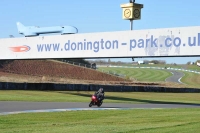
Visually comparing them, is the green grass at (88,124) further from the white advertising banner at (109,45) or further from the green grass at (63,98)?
the green grass at (63,98)

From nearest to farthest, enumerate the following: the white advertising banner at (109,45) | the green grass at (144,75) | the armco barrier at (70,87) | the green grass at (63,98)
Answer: the white advertising banner at (109,45), the green grass at (63,98), the armco barrier at (70,87), the green grass at (144,75)

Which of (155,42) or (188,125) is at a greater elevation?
(155,42)

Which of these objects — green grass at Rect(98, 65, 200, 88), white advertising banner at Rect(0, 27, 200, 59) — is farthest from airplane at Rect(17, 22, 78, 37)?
green grass at Rect(98, 65, 200, 88)

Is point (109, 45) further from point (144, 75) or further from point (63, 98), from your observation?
point (144, 75)

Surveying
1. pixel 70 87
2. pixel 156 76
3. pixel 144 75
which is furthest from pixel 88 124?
pixel 144 75

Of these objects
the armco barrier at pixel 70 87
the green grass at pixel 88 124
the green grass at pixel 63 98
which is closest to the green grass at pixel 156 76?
the armco barrier at pixel 70 87

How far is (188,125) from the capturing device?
15523 mm

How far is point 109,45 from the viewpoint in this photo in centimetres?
3003

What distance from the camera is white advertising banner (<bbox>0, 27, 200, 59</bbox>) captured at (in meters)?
26.5

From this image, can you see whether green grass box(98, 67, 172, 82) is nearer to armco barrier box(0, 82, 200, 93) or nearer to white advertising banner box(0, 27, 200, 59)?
armco barrier box(0, 82, 200, 93)

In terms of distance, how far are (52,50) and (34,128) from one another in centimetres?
1987

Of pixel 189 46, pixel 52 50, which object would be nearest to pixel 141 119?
pixel 189 46

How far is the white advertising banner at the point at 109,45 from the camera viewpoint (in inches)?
1043

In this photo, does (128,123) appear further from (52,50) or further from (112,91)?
(112,91)
